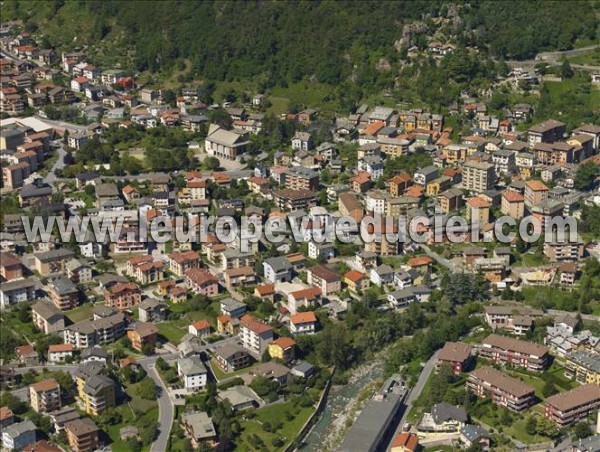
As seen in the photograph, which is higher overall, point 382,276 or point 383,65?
point 383,65

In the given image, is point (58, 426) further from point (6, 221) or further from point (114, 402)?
point (6, 221)

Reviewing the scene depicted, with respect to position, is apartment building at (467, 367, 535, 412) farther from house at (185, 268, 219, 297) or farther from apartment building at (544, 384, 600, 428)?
house at (185, 268, 219, 297)

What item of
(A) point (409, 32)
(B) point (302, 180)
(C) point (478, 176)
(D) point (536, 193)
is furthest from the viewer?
(A) point (409, 32)

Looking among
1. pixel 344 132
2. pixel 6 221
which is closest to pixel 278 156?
pixel 344 132

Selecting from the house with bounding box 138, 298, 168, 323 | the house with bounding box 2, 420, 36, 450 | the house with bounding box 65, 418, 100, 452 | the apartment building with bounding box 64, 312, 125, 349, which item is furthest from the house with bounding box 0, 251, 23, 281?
the house with bounding box 65, 418, 100, 452

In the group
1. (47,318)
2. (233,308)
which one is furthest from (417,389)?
(47,318)

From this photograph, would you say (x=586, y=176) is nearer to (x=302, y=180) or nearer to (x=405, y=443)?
(x=302, y=180)

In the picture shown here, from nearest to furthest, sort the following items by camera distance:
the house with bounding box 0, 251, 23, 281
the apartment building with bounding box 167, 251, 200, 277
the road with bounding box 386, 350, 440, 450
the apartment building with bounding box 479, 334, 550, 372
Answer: the road with bounding box 386, 350, 440, 450
the apartment building with bounding box 479, 334, 550, 372
the apartment building with bounding box 167, 251, 200, 277
the house with bounding box 0, 251, 23, 281
